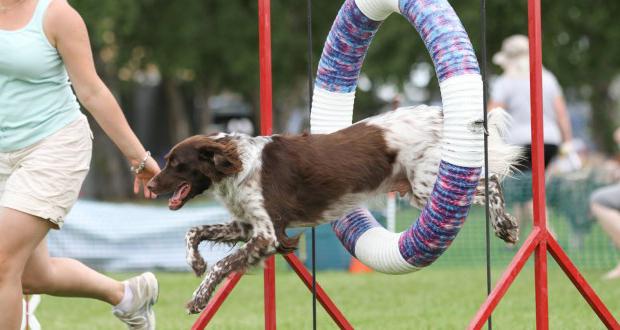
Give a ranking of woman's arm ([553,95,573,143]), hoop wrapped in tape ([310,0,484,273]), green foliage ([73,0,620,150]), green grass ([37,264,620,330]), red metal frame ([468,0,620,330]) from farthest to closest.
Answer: green foliage ([73,0,620,150]) < woman's arm ([553,95,573,143]) < green grass ([37,264,620,330]) < red metal frame ([468,0,620,330]) < hoop wrapped in tape ([310,0,484,273])

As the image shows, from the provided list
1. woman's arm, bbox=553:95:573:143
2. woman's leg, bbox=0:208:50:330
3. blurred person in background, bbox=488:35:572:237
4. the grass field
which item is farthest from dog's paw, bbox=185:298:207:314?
woman's arm, bbox=553:95:573:143

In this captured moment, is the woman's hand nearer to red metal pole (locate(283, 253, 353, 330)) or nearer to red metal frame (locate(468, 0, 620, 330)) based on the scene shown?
red metal pole (locate(283, 253, 353, 330))

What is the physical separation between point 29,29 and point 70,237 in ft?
19.8

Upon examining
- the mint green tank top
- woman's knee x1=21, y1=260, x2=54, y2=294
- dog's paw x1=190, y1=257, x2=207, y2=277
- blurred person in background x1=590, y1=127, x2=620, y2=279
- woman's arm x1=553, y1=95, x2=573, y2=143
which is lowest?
blurred person in background x1=590, y1=127, x2=620, y2=279

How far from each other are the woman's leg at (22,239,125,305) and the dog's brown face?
68 cm

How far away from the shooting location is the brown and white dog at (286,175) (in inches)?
154

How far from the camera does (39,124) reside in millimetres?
3869

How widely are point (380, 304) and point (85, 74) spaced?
3610 mm

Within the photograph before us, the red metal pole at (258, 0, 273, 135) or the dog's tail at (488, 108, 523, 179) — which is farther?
the red metal pole at (258, 0, 273, 135)

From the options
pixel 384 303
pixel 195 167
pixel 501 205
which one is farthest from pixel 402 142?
pixel 384 303

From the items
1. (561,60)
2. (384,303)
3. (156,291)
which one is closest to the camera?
(156,291)

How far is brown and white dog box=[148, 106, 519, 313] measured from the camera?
3.92 metres

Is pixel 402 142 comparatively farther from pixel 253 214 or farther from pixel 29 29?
pixel 29 29

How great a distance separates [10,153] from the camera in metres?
3.91
